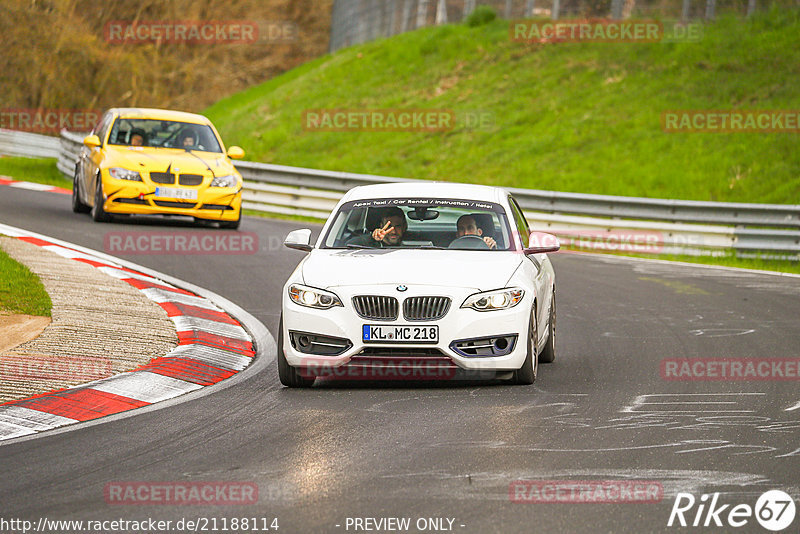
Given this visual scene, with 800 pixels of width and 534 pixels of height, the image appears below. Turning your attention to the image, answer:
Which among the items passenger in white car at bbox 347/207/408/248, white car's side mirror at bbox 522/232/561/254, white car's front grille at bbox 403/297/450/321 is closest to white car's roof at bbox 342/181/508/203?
passenger in white car at bbox 347/207/408/248

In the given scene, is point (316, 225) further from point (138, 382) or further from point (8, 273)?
point (138, 382)

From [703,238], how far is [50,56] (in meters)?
28.4

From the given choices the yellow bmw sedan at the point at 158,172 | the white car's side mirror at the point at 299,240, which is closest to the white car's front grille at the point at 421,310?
the white car's side mirror at the point at 299,240

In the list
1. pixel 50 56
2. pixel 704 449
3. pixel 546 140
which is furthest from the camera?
pixel 50 56

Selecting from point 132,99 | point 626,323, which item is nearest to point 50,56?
point 132,99

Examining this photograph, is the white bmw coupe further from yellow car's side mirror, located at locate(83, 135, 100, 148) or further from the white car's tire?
yellow car's side mirror, located at locate(83, 135, 100, 148)

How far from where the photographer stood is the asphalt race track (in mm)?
5586

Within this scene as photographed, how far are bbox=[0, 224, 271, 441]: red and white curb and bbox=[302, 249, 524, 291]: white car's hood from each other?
1.14 m

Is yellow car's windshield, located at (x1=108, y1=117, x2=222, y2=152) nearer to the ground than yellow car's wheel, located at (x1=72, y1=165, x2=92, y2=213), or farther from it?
farther from it

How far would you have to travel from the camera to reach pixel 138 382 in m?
8.66

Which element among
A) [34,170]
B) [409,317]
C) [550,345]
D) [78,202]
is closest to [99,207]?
[78,202]

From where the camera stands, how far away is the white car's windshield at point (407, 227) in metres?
9.63

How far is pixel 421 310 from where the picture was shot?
8.55 m

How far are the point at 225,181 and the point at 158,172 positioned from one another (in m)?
1.00
